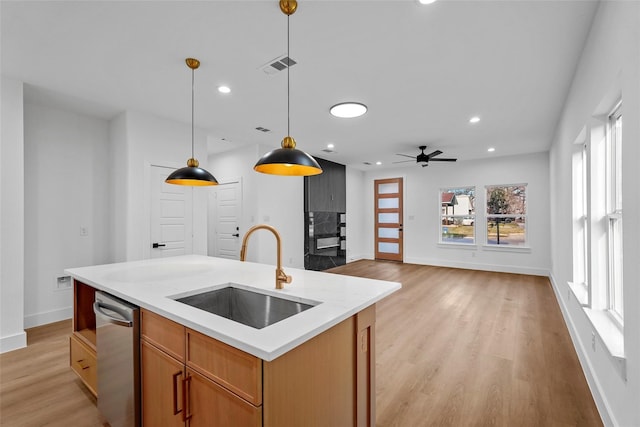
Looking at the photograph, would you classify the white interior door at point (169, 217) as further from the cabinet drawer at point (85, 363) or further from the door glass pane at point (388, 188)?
the door glass pane at point (388, 188)

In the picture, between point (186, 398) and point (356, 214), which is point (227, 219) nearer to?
point (356, 214)

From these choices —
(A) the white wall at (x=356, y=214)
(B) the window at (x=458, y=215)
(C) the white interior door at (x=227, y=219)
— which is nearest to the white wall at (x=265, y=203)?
(C) the white interior door at (x=227, y=219)

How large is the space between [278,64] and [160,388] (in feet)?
8.34

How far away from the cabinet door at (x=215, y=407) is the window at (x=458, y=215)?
7084 millimetres

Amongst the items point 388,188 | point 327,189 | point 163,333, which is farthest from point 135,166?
point 388,188

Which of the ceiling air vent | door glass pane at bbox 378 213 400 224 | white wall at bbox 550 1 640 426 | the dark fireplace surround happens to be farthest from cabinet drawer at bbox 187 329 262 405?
door glass pane at bbox 378 213 400 224

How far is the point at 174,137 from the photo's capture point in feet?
→ 13.8

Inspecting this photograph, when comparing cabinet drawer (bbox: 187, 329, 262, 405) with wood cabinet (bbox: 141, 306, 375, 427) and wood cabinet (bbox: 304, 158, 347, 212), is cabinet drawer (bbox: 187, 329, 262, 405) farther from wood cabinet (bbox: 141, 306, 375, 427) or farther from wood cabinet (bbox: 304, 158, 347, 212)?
wood cabinet (bbox: 304, 158, 347, 212)

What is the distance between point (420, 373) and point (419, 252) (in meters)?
5.56

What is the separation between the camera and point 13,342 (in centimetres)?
290

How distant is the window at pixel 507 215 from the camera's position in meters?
6.46

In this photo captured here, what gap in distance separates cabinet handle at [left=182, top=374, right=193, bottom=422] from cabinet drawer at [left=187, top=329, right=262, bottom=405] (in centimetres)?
8

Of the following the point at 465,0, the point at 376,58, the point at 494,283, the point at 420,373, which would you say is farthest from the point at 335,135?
the point at 494,283

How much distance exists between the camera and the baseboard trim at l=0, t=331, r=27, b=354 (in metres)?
2.86
